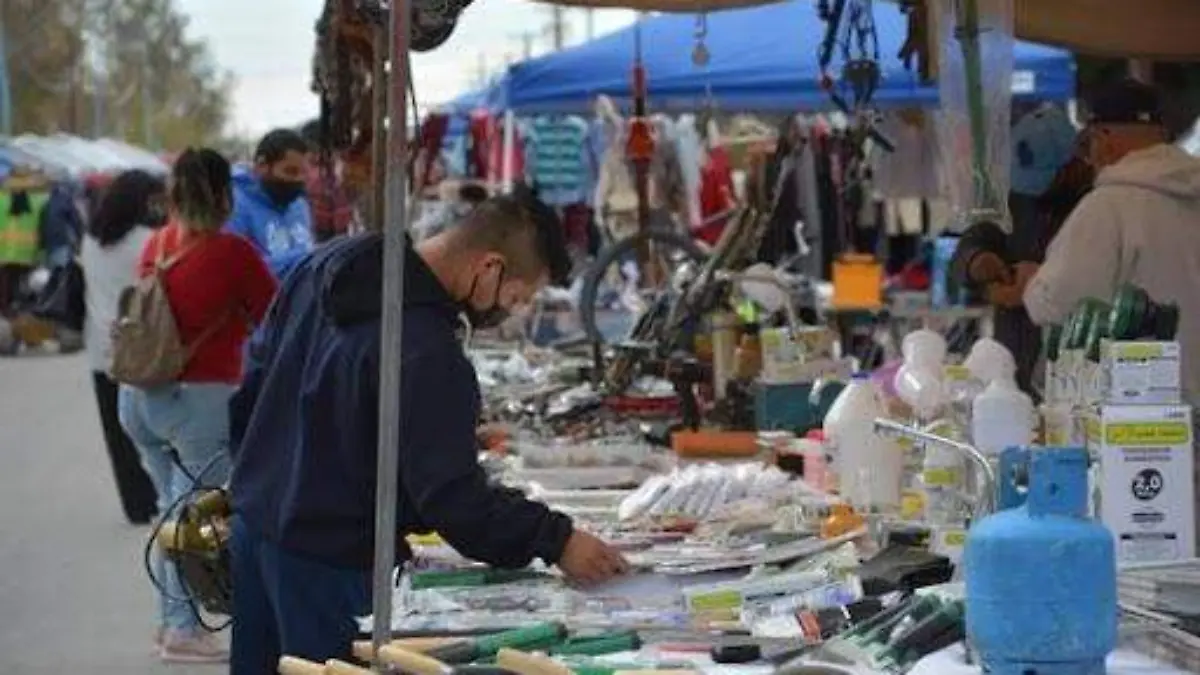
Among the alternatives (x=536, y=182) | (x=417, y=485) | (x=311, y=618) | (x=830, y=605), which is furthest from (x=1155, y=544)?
(x=536, y=182)

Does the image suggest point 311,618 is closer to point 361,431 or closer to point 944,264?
point 361,431

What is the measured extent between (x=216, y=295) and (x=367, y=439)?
3707mm

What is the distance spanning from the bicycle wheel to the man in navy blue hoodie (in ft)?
21.6

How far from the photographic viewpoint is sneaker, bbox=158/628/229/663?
8.33m

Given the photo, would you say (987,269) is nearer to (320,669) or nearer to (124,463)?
(320,669)

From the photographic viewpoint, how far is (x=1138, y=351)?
12.5 ft

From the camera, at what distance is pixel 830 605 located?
4.04 metres

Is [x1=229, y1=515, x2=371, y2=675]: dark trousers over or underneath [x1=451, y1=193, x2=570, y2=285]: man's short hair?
underneath

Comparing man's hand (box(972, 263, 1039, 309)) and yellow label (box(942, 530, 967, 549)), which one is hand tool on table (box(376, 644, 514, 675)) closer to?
yellow label (box(942, 530, 967, 549))

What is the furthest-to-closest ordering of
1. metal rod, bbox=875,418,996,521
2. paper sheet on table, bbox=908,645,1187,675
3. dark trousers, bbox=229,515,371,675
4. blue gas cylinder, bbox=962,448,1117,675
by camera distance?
dark trousers, bbox=229,515,371,675
metal rod, bbox=875,418,996,521
paper sheet on table, bbox=908,645,1187,675
blue gas cylinder, bbox=962,448,1117,675

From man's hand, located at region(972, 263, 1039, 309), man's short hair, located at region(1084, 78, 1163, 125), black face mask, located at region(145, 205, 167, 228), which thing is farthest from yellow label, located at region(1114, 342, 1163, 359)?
black face mask, located at region(145, 205, 167, 228)

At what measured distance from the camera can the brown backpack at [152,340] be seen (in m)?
7.93

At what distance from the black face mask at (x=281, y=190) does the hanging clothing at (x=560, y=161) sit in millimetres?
9509

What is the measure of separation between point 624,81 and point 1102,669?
30.3 ft
